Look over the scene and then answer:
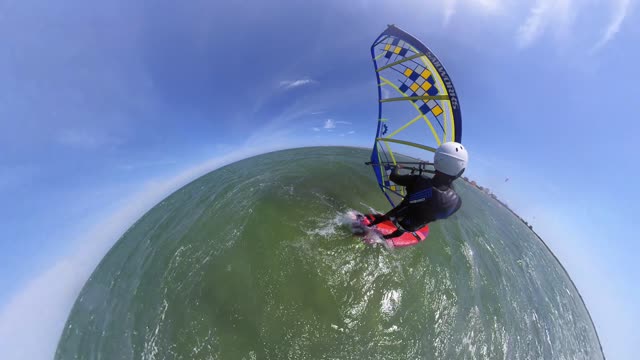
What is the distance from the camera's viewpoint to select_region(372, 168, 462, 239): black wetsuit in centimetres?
584

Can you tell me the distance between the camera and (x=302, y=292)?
6.96 metres

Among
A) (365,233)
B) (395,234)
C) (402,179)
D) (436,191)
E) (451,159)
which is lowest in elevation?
(395,234)

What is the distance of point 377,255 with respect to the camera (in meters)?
8.23

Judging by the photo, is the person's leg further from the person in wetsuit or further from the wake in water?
the person in wetsuit

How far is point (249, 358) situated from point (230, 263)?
2.88 m

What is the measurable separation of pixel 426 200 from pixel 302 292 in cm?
439

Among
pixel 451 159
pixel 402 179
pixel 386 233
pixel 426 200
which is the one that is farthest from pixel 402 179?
pixel 386 233

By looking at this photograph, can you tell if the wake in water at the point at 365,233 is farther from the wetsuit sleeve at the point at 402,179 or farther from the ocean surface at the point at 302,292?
the wetsuit sleeve at the point at 402,179

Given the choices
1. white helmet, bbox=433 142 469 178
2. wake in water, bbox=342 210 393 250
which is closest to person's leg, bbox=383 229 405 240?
wake in water, bbox=342 210 393 250

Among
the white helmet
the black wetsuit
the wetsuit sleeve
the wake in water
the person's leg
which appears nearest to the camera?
the white helmet

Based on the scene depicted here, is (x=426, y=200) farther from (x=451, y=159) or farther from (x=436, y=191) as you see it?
(x=451, y=159)

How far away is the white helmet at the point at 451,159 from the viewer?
212 inches

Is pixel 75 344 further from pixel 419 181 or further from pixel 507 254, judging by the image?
pixel 507 254

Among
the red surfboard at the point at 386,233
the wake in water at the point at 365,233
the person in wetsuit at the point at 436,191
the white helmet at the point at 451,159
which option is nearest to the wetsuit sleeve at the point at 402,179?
the person in wetsuit at the point at 436,191
